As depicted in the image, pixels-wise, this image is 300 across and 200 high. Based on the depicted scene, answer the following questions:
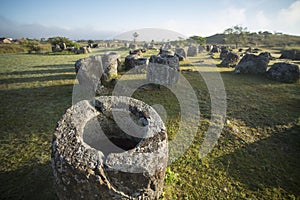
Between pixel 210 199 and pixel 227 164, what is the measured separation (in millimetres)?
1379

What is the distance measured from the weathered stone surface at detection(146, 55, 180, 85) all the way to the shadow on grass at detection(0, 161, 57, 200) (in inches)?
302

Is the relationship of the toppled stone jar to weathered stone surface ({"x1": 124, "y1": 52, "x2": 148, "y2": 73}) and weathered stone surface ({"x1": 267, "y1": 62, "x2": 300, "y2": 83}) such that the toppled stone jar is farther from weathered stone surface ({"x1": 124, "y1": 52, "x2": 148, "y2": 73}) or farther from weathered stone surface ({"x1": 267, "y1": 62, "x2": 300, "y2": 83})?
weathered stone surface ({"x1": 267, "y1": 62, "x2": 300, "y2": 83})

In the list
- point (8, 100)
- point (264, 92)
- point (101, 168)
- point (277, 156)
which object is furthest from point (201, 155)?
point (8, 100)

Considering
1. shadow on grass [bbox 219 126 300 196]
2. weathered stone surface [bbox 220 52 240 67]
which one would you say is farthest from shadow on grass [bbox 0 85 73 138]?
weathered stone surface [bbox 220 52 240 67]

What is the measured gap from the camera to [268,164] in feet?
16.3

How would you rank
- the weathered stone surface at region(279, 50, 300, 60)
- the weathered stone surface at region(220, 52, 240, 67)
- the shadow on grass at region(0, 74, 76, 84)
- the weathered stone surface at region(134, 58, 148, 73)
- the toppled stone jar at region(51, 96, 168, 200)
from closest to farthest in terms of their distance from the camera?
the toppled stone jar at region(51, 96, 168, 200) < the shadow on grass at region(0, 74, 76, 84) < the weathered stone surface at region(134, 58, 148, 73) < the weathered stone surface at region(220, 52, 240, 67) < the weathered stone surface at region(279, 50, 300, 60)

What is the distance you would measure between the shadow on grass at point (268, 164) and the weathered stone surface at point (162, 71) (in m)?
6.09

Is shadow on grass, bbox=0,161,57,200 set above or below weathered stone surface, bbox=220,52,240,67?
below

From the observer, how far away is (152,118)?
11.0ft

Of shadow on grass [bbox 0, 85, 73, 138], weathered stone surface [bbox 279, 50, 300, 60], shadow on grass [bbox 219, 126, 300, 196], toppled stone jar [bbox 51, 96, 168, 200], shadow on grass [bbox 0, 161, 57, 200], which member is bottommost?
shadow on grass [bbox 219, 126, 300, 196]

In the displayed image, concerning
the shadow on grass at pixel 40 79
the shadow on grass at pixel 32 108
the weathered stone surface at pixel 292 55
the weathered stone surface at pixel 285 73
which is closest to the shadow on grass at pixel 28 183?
the shadow on grass at pixel 32 108

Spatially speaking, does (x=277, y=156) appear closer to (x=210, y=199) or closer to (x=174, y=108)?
(x=210, y=199)

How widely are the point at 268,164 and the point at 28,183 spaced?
20.6 ft

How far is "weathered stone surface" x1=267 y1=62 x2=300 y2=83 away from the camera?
12711 mm
